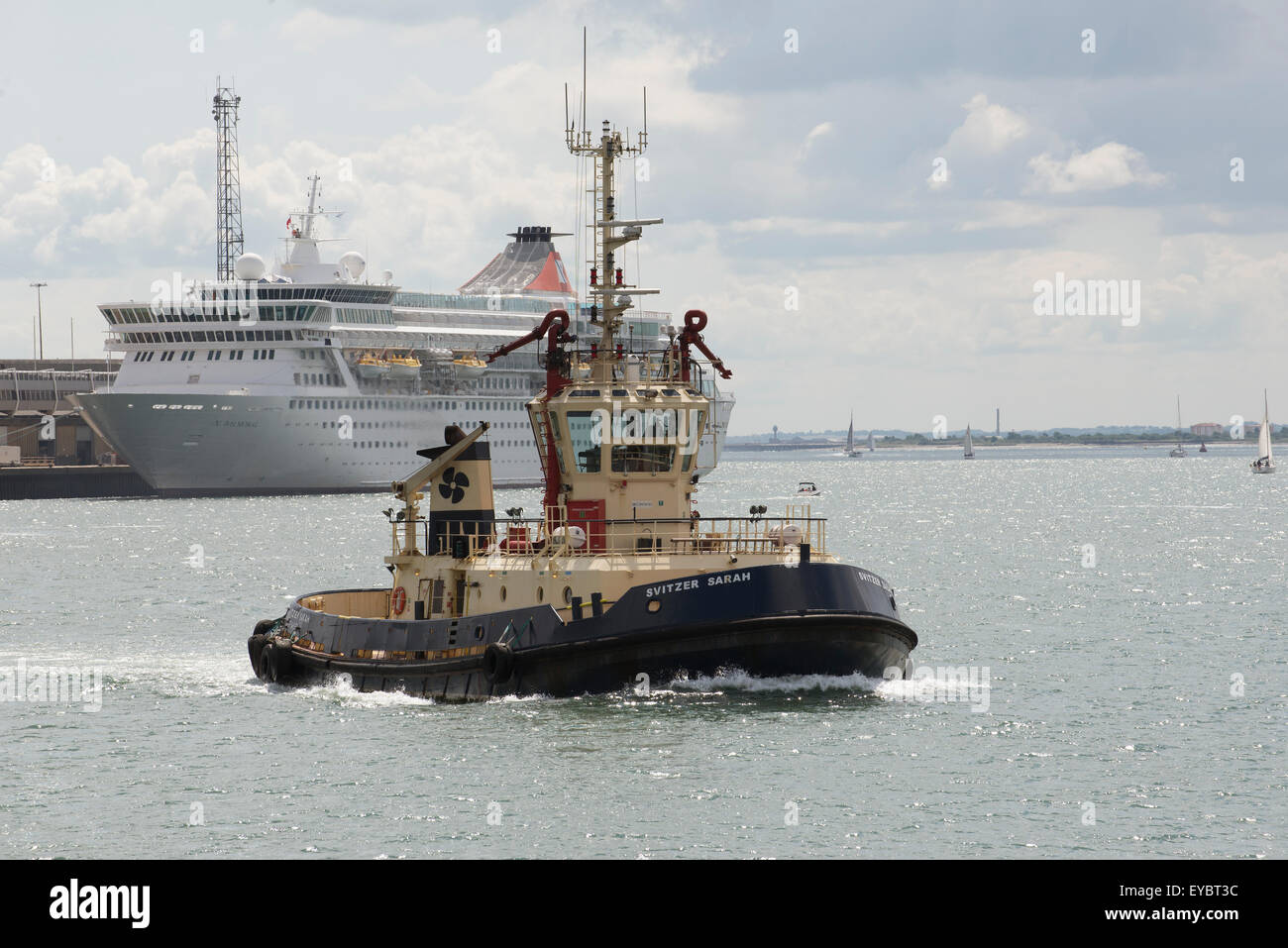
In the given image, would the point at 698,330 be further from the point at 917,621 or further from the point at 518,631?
the point at 917,621

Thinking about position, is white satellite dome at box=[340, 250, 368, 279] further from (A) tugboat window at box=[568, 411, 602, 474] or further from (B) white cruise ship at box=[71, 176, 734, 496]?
(A) tugboat window at box=[568, 411, 602, 474]

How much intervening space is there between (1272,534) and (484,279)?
3626 inches

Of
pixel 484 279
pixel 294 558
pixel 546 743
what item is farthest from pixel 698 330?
pixel 484 279

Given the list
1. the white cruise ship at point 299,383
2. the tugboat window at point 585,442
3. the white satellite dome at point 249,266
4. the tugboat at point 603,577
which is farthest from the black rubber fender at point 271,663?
the white satellite dome at point 249,266

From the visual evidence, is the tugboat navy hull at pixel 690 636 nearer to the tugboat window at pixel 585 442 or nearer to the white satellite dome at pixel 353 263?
the tugboat window at pixel 585 442

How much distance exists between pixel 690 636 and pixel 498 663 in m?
3.22

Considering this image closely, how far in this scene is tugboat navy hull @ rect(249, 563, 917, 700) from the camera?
27062 millimetres

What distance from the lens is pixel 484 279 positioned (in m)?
163

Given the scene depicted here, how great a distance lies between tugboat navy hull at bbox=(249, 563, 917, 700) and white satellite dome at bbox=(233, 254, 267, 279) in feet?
345

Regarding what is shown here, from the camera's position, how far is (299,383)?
127 m

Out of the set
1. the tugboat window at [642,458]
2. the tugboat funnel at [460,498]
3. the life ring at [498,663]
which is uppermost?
the tugboat window at [642,458]

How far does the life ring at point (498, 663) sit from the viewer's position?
27.8 m

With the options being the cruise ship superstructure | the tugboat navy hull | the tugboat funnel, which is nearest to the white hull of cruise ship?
the cruise ship superstructure

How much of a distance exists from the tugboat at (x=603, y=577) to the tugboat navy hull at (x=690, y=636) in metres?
0.03
